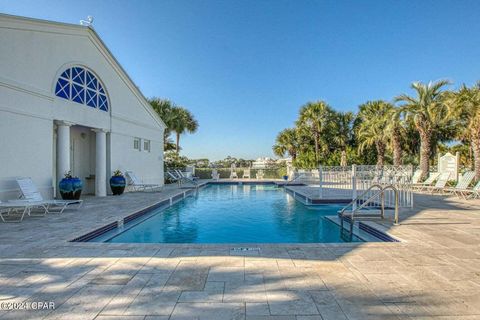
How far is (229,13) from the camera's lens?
47.7ft

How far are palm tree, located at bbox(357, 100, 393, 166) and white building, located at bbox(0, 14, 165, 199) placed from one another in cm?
1945

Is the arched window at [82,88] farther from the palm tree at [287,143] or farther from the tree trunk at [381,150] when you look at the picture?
the palm tree at [287,143]

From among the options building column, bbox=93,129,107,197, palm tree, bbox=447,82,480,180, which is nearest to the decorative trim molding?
building column, bbox=93,129,107,197

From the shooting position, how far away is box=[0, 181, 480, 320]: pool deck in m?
Answer: 2.58

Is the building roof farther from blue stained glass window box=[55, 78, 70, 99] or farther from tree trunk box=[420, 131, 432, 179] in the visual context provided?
tree trunk box=[420, 131, 432, 179]

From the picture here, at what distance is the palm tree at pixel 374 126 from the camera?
24000mm

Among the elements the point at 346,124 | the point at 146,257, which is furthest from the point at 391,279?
the point at 346,124

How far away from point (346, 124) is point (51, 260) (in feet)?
95.2

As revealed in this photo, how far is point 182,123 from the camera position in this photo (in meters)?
26.5

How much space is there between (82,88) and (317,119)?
21.4m

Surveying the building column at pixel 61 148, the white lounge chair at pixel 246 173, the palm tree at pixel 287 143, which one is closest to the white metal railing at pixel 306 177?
the white lounge chair at pixel 246 173

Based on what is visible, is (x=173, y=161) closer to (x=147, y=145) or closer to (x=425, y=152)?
(x=147, y=145)

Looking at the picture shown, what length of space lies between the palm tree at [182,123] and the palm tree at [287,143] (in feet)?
37.9

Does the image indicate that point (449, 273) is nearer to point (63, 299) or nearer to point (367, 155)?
point (63, 299)
